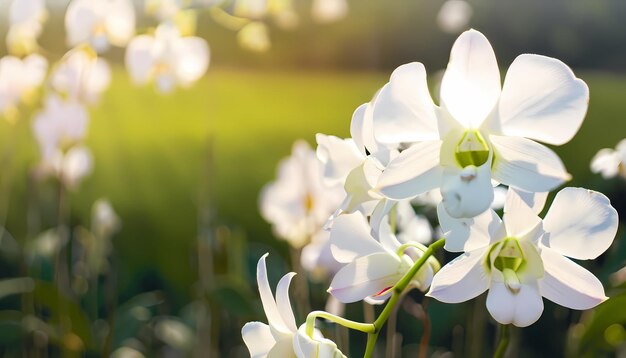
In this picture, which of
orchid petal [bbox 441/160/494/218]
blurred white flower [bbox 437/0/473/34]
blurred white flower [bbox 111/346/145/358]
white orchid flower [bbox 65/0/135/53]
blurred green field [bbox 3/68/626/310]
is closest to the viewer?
orchid petal [bbox 441/160/494/218]

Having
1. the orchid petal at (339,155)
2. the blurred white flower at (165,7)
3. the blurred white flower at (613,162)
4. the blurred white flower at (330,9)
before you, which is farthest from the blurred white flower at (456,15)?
the orchid petal at (339,155)

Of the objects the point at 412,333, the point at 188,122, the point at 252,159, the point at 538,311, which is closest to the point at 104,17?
the point at 412,333

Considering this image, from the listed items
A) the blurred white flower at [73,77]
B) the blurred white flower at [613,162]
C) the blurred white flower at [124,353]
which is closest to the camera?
the blurred white flower at [613,162]

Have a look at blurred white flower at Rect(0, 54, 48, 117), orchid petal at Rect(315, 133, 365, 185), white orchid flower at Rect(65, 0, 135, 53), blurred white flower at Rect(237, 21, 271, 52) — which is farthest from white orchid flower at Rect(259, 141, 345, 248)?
orchid petal at Rect(315, 133, 365, 185)

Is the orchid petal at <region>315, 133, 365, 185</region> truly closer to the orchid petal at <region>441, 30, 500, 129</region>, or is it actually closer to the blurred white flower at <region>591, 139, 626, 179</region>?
the orchid petal at <region>441, 30, 500, 129</region>

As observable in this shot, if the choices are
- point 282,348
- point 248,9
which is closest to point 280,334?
point 282,348

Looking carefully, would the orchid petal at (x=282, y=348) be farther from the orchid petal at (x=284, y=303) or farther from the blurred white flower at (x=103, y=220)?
the blurred white flower at (x=103, y=220)

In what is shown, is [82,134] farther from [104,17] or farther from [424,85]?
[424,85]
